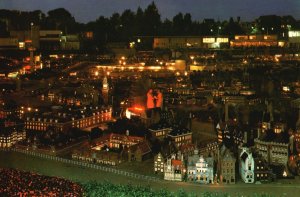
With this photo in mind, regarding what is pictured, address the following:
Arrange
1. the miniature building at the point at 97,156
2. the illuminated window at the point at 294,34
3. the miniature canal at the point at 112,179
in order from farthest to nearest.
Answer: the illuminated window at the point at 294,34
the miniature building at the point at 97,156
the miniature canal at the point at 112,179

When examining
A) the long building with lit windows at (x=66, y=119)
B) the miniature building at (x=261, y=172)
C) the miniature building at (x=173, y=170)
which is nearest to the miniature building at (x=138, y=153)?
the miniature building at (x=173, y=170)

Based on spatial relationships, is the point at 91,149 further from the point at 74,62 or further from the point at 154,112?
the point at 74,62

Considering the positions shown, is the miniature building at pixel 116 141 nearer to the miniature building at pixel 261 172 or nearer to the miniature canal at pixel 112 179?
the miniature canal at pixel 112 179

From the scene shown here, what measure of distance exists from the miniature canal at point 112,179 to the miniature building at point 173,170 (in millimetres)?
114

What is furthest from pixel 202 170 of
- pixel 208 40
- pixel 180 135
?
pixel 208 40

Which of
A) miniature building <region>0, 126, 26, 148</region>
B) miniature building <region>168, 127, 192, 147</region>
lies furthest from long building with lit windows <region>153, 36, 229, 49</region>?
miniature building <region>168, 127, 192, 147</region>

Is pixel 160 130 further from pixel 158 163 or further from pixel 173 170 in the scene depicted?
pixel 173 170

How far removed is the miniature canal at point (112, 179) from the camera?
23.9 feet

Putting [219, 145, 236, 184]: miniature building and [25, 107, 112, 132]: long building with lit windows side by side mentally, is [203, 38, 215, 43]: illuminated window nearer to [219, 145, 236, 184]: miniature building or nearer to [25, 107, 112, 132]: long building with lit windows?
[25, 107, 112, 132]: long building with lit windows

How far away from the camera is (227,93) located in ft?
44.8

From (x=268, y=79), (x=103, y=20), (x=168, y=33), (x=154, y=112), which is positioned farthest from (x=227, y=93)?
(x=103, y=20)

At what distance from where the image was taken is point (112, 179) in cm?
778

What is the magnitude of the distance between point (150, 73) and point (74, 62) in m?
2.87

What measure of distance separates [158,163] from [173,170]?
0.33 m
